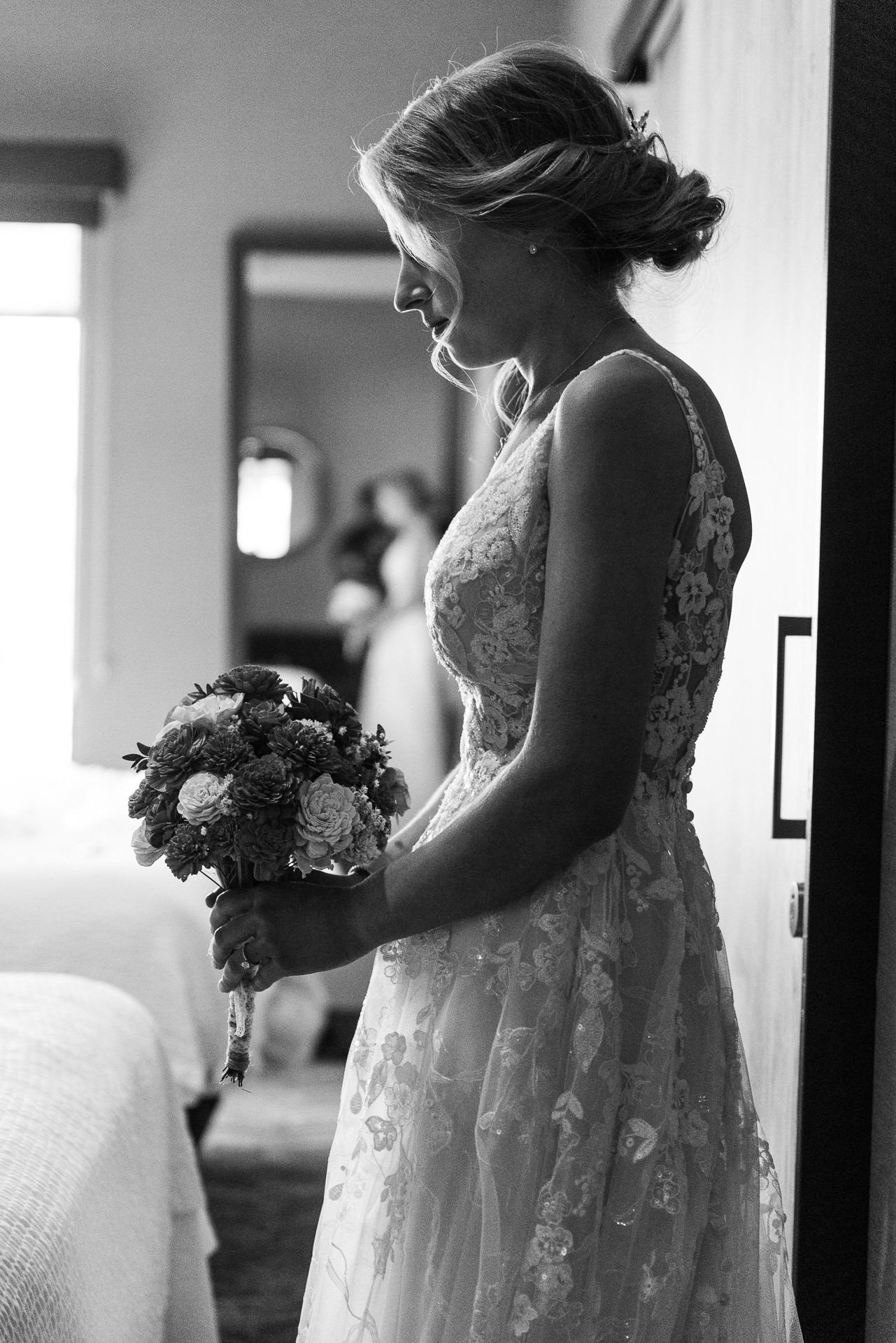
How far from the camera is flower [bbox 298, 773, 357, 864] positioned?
124cm

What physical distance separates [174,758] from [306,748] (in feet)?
0.39

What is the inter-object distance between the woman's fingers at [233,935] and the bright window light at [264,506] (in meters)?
3.78

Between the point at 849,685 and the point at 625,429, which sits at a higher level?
the point at 625,429

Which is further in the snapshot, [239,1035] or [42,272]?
[42,272]

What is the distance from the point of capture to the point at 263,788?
123 cm

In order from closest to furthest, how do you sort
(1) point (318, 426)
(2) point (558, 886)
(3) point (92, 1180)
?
(2) point (558, 886), (3) point (92, 1180), (1) point (318, 426)

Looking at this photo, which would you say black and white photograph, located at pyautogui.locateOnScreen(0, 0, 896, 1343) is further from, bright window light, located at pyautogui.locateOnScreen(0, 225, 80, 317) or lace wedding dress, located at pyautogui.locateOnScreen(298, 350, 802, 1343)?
bright window light, located at pyautogui.locateOnScreen(0, 225, 80, 317)

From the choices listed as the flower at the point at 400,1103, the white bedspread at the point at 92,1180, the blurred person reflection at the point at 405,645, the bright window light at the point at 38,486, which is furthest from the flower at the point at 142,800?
the bright window light at the point at 38,486

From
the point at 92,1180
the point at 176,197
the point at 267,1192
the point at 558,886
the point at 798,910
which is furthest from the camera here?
the point at 176,197

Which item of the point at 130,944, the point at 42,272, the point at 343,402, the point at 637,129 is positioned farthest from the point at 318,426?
the point at 637,129

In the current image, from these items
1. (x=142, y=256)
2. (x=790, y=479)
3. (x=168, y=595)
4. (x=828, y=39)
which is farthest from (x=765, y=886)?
(x=142, y=256)

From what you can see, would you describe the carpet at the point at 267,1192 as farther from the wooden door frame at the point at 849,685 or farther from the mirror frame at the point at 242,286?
the mirror frame at the point at 242,286

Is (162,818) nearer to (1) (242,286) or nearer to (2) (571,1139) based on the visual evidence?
(2) (571,1139)

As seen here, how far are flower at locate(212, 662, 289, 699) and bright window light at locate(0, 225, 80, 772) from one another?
3.92m
